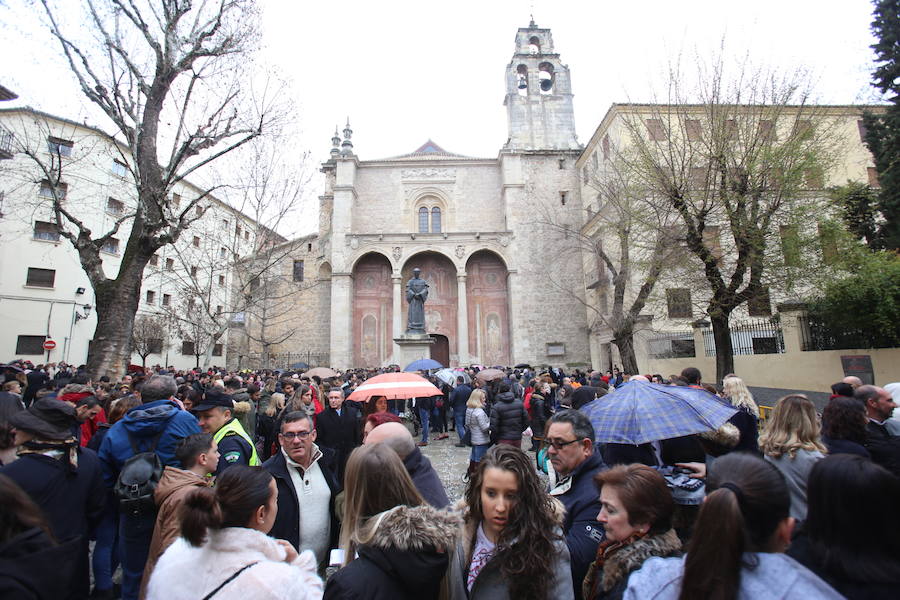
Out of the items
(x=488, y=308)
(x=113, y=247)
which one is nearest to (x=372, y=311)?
(x=488, y=308)

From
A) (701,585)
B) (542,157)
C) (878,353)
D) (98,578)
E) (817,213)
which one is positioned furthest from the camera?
(542,157)

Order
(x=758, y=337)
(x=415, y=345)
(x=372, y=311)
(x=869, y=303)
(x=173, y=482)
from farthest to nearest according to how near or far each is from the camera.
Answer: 1. (x=372, y=311)
2. (x=415, y=345)
3. (x=758, y=337)
4. (x=869, y=303)
5. (x=173, y=482)

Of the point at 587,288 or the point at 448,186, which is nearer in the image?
the point at 587,288

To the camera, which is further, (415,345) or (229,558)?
(415,345)

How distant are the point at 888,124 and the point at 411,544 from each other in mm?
19734

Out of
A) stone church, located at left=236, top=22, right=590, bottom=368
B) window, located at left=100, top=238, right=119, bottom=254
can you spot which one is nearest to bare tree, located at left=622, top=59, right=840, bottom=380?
stone church, located at left=236, top=22, right=590, bottom=368

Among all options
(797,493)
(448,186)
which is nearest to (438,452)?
(797,493)

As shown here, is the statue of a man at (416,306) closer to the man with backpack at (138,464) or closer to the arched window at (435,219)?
the arched window at (435,219)

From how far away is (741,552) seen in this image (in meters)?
1.41

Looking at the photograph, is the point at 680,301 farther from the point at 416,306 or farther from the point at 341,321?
the point at 341,321

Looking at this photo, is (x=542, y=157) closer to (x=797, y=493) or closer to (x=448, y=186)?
(x=448, y=186)

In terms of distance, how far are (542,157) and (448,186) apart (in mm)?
6432

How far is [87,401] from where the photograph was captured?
5.24 m

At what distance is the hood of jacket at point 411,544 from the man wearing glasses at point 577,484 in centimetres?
77
